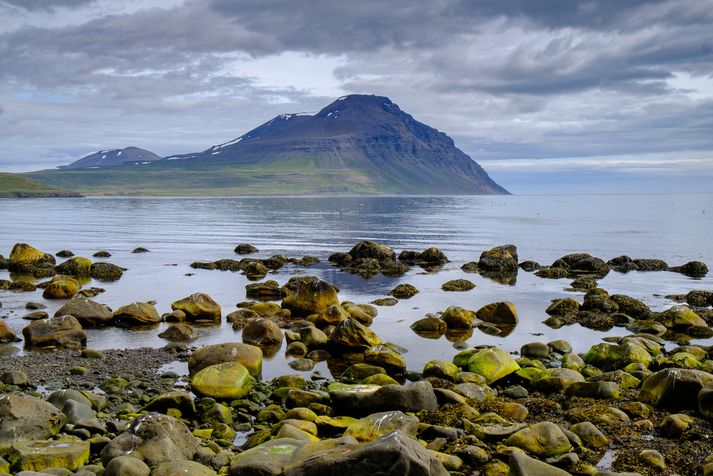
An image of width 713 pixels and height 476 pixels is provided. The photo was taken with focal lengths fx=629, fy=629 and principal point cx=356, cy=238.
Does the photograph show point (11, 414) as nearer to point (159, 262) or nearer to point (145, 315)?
point (145, 315)

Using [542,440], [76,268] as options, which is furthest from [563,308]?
[76,268]

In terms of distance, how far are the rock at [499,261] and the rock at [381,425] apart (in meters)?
33.9

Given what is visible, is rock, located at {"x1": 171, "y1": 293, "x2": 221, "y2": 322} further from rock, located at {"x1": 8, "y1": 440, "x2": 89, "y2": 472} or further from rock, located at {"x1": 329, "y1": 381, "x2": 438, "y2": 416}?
rock, located at {"x1": 8, "y1": 440, "x2": 89, "y2": 472}

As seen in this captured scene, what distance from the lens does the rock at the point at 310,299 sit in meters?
28.5

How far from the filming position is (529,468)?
37.2ft

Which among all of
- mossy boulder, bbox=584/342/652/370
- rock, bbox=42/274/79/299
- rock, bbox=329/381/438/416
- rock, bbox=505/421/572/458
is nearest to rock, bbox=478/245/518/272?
mossy boulder, bbox=584/342/652/370

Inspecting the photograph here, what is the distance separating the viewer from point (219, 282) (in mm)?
39750

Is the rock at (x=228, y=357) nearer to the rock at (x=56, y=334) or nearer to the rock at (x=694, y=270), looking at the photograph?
the rock at (x=56, y=334)

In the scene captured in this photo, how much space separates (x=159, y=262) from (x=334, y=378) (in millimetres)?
34308

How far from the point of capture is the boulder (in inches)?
1646

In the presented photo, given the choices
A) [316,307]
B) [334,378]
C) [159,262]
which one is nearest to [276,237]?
[159,262]

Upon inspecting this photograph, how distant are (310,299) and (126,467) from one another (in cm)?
1797

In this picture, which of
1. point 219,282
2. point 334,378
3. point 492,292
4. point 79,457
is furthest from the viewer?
point 219,282

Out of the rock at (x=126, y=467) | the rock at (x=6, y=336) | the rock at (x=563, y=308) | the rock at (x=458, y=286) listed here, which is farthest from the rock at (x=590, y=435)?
Answer: the rock at (x=458, y=286)
